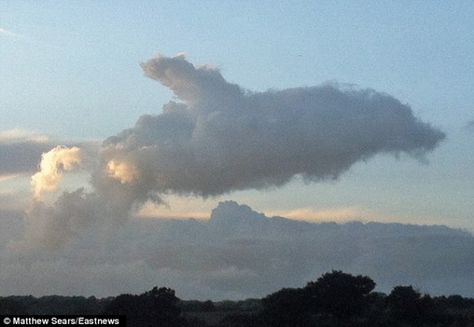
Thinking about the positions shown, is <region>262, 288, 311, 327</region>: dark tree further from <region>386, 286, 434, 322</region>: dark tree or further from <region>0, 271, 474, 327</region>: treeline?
<region>386, 286, 434, 322</region>: dark tree

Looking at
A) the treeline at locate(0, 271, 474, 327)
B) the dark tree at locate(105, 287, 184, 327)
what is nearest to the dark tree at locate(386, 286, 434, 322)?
the treeline at locate(0, 271, 474, 327)

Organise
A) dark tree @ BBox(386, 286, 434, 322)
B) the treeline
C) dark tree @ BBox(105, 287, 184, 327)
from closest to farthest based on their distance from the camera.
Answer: dark tree @ BBox(105, 287, 184, 327)
the treeline
dark tree @ BBox(386, 286, 434, 322)

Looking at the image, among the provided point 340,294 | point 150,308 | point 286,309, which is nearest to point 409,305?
point 340,294

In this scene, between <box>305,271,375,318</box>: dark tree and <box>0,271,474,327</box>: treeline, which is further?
<box>305,271,375,318</box>: dark tree

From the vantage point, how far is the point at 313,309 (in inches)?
4636

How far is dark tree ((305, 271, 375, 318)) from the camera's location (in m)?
119

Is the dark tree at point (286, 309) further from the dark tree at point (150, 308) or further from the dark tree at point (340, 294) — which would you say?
the dark tree at point (150, 308)

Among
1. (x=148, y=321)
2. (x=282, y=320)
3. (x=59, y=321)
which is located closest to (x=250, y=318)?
(x=282, y=320)

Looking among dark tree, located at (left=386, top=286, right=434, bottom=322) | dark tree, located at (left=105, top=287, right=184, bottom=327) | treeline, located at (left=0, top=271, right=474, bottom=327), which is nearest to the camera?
dark tree, located at (left=105, top=287, right=184, bottom=327)

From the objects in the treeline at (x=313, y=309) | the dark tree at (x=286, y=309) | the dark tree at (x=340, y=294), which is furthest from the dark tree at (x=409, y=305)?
the dark tree at (x=286, y=309)

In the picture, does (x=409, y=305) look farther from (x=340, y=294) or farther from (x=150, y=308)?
(x=150, y=308)

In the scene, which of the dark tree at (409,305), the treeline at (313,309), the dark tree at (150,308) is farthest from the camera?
the dark tree at (409,305)

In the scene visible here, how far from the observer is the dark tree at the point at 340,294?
11869 cm

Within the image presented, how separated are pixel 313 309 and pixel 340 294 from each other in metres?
4.21
